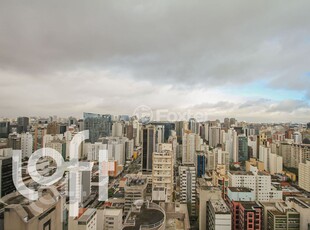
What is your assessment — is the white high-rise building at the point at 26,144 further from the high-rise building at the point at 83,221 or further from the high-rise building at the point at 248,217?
the high-rise building at the point at 248,217

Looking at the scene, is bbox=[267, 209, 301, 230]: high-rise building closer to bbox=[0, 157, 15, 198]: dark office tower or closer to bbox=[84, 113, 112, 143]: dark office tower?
bbox=[0, 157, 15, 198]: dark office tower

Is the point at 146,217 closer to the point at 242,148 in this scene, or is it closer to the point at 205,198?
the point at 205,198

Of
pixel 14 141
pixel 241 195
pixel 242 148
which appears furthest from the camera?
pixel 242 148

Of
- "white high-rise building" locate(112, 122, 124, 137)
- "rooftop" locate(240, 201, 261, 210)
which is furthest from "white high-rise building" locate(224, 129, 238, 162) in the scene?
"rooftop" locate(240, 201, 261, 210)

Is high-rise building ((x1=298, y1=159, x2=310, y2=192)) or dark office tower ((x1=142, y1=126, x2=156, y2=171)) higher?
dark office tower ((x1=142, y1=126, x2=156, y2=171))

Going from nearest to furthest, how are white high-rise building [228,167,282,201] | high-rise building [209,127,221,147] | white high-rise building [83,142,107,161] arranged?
white high-rise building [228,167,282,201], white high-rise building [83,142,107,161], high-rise building [209,127,221,147]

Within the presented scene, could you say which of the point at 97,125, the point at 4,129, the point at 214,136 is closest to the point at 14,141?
the point at 4,129

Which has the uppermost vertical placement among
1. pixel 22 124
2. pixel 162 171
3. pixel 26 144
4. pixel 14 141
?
pixel 22 124

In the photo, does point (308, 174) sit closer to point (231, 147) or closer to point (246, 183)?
point (246, 183)
